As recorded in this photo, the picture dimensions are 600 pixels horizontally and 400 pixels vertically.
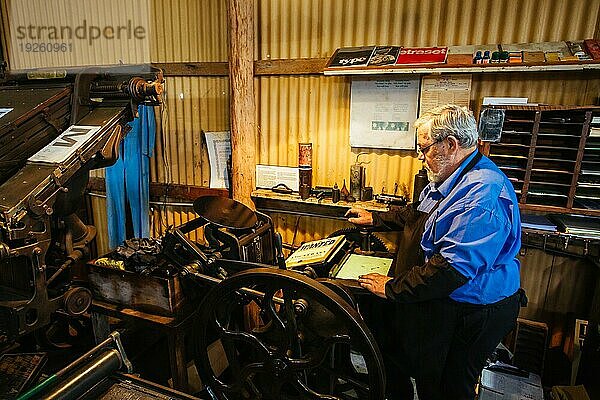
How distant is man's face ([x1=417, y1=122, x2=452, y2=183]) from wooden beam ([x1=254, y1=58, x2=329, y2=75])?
128 cm

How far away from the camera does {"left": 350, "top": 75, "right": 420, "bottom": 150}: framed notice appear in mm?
2691

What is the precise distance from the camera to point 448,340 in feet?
5.80

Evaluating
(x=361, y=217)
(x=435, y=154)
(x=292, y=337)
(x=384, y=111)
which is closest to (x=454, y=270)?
(x=435, y=154)

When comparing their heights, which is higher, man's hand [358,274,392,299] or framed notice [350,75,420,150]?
framed notice [350,75,420,150]

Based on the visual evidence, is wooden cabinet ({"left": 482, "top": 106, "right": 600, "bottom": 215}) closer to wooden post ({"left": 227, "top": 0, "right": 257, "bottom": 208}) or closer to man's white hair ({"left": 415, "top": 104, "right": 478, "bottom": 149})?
man's white hair ({"left": 415, "top": 104, "right": 478, "bottom": 149})

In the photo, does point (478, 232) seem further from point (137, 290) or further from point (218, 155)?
point (218, 155)

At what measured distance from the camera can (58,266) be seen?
2486 mm

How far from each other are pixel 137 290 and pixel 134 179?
164 cm

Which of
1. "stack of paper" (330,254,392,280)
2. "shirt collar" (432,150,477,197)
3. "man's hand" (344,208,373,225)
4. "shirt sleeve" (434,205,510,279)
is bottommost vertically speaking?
"stack of paper" (330,254,392,280)

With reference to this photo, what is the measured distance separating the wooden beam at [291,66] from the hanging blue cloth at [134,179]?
1133 millimetres

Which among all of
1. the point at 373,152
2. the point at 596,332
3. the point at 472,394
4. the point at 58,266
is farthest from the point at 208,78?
the point at 596,332

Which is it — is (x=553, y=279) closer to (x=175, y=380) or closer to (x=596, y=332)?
(x=596, y=332)

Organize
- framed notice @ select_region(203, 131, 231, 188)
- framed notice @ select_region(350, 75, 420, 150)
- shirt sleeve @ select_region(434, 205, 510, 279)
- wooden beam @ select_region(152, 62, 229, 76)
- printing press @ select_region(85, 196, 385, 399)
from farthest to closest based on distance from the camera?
framed notice @ select_region(203, 131, 231, 188) < wooden beam @ select_region(152, 62, 229, 76) < framed notice @ select_region(350, 75, 420, 150) < printing press @ select_region(85, 196, 385, 399) < shirt sleeve @ select_region(434, 205, 510, 279)

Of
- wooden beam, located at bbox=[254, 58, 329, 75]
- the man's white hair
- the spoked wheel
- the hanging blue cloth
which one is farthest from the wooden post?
the man's white hair
